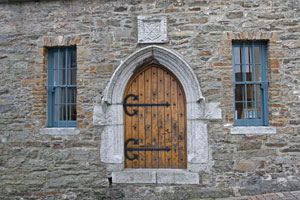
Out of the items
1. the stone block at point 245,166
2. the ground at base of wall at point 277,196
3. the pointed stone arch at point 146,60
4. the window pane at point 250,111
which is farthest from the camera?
the window pane at point 250,111

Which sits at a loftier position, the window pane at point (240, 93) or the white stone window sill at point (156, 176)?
the window pane at point (240, 93)

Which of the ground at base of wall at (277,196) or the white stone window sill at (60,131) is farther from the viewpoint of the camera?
the white stone window sill at (60,131)

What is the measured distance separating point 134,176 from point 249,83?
264cm

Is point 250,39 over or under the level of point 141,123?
over

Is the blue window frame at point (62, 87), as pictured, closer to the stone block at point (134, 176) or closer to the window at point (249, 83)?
the stone block at point (134, 176)

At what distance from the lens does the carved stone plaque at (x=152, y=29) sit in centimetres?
420

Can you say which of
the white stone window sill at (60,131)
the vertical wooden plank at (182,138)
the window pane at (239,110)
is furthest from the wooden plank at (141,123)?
the window pane at (239,110)

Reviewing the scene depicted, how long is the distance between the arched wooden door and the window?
102 cm

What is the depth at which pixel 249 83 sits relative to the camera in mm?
4199

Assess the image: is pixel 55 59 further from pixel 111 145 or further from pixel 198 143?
pixel 198 143

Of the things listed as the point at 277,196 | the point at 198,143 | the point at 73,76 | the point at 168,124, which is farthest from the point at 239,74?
the point at 73,76

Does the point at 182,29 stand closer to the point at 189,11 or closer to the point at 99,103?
the point at 189,11

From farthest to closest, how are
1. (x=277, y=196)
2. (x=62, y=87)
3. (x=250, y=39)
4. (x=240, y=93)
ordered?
(x=62, y=87) < (x=240, y=93) < (x=250, y=39) < (x=277, y=196)

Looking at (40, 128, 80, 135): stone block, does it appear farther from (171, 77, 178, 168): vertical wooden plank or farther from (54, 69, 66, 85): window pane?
(171, 77, 178, 168): vertical wooden plank
